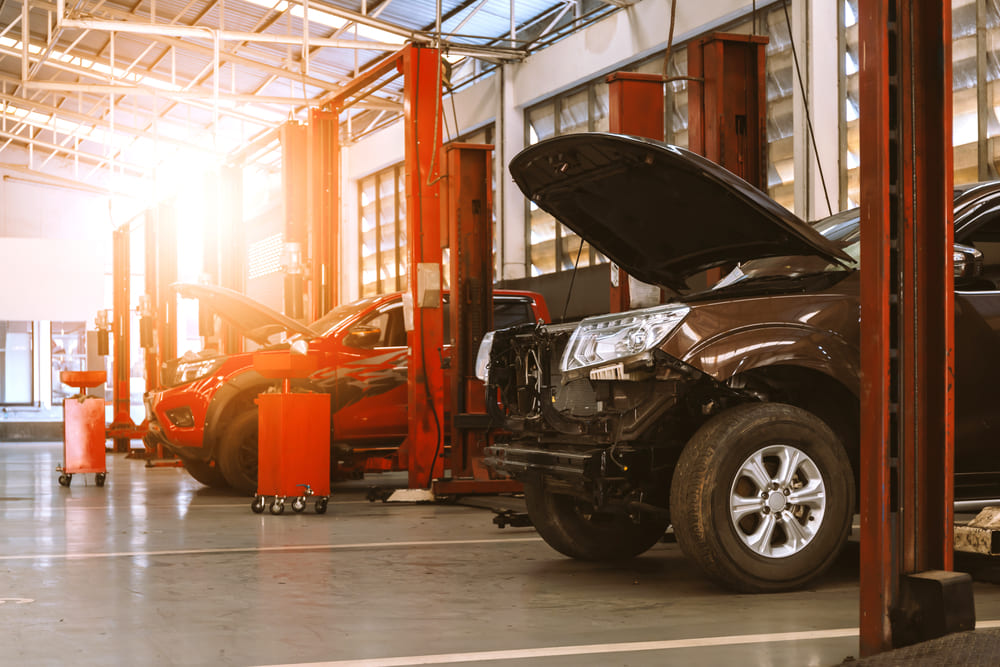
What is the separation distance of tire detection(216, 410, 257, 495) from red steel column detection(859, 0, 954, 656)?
7019mm

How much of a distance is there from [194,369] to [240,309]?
4.04ft

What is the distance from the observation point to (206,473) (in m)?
10.5

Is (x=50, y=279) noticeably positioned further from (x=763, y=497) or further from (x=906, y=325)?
(x=906, y=325)

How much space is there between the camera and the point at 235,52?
21438 millimetres

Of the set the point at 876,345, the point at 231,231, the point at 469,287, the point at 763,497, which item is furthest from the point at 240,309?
the point at 231,231

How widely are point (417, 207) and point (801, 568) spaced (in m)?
5.42

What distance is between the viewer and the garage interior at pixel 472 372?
3133mm

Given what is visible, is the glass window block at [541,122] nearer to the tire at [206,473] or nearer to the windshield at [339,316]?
the windshield at [339,316]

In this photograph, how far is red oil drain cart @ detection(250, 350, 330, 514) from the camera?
299 inches

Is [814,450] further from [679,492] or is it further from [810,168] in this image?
[810,168]

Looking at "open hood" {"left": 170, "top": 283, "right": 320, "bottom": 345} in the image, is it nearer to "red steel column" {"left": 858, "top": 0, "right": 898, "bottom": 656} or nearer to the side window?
the side window

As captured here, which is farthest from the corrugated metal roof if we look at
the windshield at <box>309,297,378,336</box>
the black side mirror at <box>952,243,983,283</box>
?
the black side mirror at <box>952,243,983,283</box>

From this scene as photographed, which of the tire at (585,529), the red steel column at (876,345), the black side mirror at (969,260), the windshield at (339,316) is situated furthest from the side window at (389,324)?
the red steel column at (876,345)

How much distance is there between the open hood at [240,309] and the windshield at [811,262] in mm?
4435
